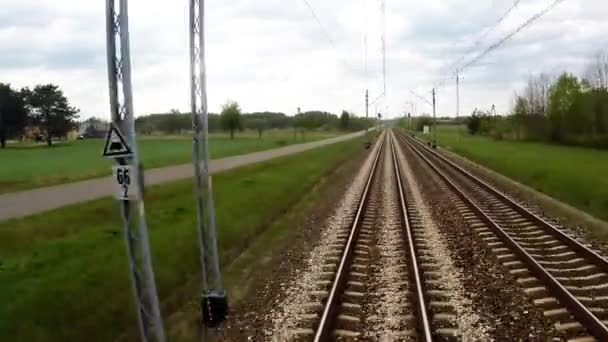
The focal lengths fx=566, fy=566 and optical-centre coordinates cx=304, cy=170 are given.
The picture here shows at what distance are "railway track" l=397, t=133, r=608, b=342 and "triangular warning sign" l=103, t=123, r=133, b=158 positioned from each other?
7160 mm

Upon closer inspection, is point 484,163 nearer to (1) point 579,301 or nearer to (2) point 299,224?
(2) point 299,224

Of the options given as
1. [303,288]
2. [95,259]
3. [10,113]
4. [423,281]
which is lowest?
[303,288]

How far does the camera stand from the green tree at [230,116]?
131m

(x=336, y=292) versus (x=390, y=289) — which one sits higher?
(x=336, y=292)

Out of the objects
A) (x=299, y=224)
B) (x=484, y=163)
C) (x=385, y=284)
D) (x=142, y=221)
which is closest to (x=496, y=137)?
(x=484, y=163)

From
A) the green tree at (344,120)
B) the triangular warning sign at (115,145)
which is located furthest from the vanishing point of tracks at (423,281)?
the green tree at (344,120)

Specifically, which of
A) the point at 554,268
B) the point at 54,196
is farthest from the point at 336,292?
the point at 54,196

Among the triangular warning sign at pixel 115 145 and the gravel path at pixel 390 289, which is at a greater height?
the triangular warning sign at pixel 115 145

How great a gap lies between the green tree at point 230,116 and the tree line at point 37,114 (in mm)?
32286

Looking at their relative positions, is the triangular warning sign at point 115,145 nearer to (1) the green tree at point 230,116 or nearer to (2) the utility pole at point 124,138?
(2) the utility pole at point 124,138

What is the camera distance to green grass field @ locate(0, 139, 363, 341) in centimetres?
1037

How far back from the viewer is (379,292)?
1182 centimetres

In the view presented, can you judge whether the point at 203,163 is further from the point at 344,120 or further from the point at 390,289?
the point at 344,120

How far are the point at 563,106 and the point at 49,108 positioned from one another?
320ft
